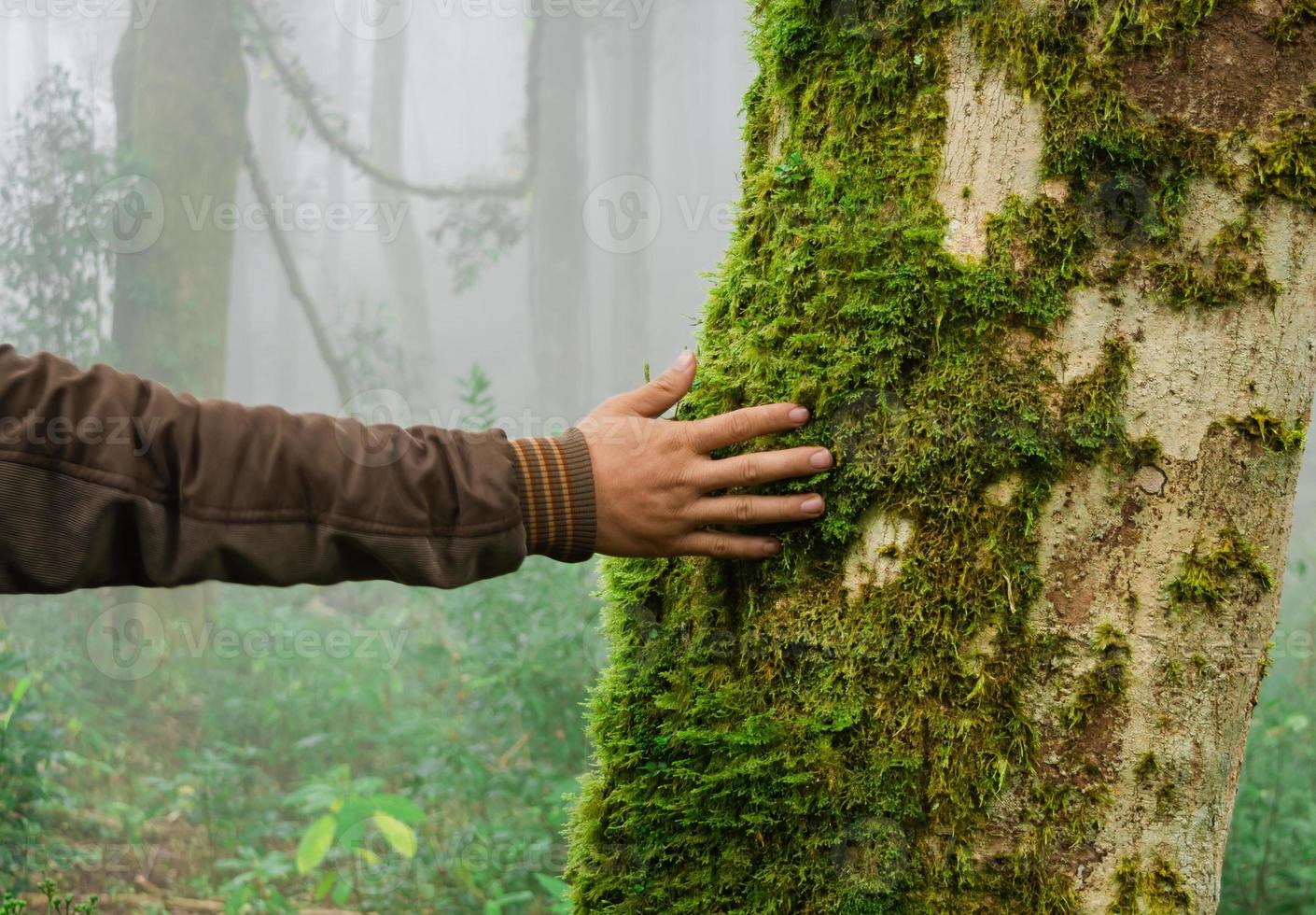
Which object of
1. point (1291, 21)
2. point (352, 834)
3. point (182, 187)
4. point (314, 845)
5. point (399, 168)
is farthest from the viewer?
point (399, 168)

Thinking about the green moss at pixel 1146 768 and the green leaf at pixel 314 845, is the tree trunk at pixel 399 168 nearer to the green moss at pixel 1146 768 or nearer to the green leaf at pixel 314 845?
the green leaf at pixel 314 845

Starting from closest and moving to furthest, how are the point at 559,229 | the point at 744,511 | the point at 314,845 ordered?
the point at 744,511, the point at 314,845, the point at 559,229

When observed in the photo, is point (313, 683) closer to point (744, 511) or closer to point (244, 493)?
point (244, 493)

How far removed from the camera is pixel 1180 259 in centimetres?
114

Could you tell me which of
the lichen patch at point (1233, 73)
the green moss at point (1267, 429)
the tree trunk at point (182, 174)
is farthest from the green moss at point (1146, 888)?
the tree trunk at point (182, 174)

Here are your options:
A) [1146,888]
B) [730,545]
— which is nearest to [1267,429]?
[1146,888]

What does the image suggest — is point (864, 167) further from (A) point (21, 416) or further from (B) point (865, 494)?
(A) point (21, 416)

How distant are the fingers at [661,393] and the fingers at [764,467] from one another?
0.14 meters

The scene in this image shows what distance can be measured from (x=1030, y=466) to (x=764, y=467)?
1.18ft

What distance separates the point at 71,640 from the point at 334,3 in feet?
69.7

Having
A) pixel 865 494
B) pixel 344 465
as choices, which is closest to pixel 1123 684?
pixel 865 494

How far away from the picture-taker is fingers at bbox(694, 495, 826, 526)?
128 cm

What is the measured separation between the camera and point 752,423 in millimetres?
1297

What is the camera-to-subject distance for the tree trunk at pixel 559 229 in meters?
17.4
